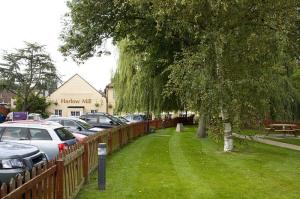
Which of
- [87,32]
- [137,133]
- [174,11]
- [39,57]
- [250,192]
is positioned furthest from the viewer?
[39,57]

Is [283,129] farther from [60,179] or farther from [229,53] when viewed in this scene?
[60,179]

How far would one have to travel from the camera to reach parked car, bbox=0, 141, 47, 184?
27.2 ft

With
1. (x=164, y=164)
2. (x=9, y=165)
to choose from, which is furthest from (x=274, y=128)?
(x=9, y=165)

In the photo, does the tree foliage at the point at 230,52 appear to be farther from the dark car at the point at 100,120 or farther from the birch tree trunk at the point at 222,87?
the dark car at the point at 100,120

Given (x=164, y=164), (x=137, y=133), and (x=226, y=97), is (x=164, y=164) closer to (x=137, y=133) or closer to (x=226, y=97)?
(x=226, y=97)

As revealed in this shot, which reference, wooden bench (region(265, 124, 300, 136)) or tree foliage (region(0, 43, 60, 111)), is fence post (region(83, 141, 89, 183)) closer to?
wooden bench (region(265, 124, 300, 136))

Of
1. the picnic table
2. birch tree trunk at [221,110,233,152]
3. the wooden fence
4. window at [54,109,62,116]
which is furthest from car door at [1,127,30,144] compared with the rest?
window at [54,109,62,116]

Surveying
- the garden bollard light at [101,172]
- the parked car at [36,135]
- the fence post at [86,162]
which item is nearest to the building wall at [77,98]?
the parked car at [36,135]

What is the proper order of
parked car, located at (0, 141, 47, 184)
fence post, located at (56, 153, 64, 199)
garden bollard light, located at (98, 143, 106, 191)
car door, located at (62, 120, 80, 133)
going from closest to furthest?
fence post, located at (56, 153, 64, 199) → parked car, located at (0, 141, 47, 184) → garden bollard light, located at (98, 143, 106, 191) → car door, located at (62, 120, 80, 133)

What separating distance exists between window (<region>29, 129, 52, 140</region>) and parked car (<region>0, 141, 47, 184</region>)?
4.94 metres

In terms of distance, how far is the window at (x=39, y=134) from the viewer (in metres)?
14.3

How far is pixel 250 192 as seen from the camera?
1081 cm

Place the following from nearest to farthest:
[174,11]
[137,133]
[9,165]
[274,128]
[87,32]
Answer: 1. [9,165]
2. [174,11]
3. [87,32]
4. [137,133]
5. [274,128]

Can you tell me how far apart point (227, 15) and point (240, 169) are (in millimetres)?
6706
